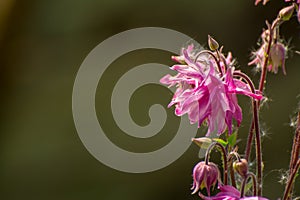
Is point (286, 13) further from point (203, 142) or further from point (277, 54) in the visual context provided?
point (203, 142)

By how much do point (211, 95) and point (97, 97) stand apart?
228cm

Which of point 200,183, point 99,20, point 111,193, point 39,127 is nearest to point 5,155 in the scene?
point 39,127

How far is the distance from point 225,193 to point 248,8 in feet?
7.78

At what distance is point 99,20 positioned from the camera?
3213 mm

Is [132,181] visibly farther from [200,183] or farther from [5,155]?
[200,183]

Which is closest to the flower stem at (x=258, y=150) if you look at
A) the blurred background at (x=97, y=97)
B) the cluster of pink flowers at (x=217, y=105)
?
the cluster of pink flowers at (x=217, y=105)

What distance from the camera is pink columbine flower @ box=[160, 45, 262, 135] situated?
3.02 ft

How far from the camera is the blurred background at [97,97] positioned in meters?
3.13

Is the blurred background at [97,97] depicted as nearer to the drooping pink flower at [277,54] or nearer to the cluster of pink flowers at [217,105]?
the drooping pink flower at [277,54]

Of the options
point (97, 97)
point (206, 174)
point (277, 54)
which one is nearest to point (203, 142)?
point (206, 174)

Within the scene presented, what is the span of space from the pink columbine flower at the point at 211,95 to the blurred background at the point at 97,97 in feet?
6.93

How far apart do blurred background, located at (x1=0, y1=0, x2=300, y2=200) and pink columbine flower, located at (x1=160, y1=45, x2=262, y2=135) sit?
2112 mm

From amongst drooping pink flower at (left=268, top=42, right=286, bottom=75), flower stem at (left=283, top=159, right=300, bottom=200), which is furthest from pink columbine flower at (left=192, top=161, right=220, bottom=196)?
drooping pink flower at (left=268, top=42, right=286, bottom=75)

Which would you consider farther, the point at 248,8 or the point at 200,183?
the point at 248,8
